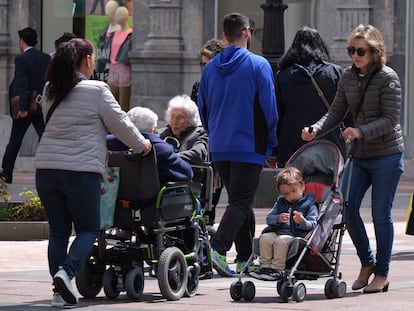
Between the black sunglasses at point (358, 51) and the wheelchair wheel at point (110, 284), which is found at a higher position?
the black sunglasses at point (358, 51)

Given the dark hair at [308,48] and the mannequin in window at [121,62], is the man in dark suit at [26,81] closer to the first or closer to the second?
the mannequin in window at [121,62]

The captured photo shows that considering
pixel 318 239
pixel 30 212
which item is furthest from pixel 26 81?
pixel 318 239

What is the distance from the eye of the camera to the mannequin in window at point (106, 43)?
80.3 feet

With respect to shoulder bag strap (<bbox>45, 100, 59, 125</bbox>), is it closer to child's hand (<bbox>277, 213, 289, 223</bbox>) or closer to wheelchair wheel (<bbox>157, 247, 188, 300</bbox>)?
wheelchair wheel (<bbox>157, 247, 188, 300</bbox>)

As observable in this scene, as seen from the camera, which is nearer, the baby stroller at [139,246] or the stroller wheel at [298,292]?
the stroller wheel at [298,292]

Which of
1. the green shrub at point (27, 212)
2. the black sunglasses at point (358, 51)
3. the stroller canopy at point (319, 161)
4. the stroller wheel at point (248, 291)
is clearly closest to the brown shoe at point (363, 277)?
the stroller canopy at point (319, 161)

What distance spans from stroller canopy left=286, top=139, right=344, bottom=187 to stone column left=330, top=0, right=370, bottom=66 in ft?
41.0

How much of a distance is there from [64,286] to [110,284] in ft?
2.20

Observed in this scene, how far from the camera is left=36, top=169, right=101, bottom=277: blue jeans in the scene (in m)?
9.82

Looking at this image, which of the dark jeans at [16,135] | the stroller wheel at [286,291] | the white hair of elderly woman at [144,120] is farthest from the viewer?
the dark jeans at [16,135]

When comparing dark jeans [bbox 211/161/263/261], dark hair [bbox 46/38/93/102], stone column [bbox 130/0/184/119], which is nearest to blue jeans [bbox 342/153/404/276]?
dark jeans [bbox 211/161/263/261]

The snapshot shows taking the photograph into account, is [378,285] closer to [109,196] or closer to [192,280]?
[192,280]

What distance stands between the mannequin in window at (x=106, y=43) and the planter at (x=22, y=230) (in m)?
10.1

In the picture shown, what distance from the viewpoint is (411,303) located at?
9.87 meters
